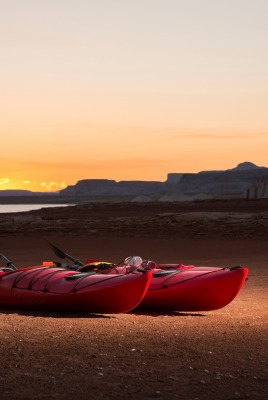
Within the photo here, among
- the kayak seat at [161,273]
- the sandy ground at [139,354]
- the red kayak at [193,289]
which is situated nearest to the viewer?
the sandy ground at [139,354]

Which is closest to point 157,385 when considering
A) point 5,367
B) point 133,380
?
point 133,380

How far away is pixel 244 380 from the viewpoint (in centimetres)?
772

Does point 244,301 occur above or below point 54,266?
below

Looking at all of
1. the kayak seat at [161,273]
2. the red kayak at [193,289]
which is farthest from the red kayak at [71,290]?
the kayak seat at [161,273]

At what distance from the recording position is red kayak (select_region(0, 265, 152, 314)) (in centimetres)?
1141

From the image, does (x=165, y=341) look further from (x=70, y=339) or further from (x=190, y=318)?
(x=190, y=318)

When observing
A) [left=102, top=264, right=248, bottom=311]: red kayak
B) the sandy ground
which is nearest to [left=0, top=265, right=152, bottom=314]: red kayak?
the sandy ground

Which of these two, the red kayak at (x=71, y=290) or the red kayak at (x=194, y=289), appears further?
the red kayak at (x=194, y=289)

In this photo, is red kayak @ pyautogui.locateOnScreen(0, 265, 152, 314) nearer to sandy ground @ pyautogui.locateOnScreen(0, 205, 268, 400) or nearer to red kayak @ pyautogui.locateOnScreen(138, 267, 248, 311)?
sandy ground @ pyautogui.locateOnScreen(0, 205, 268, 400)

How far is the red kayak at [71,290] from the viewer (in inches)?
449

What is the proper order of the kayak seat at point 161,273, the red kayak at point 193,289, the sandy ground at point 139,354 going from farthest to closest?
the kayak seat at point 161,273 < the red kayak at point 193,289 < the sandy ground at point 139,354

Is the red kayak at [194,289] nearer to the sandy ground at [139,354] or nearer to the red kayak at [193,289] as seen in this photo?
the red kayak at [193,289]

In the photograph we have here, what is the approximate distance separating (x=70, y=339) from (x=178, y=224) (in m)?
30.9

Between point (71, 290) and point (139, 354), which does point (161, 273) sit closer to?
point (71, 290)
